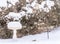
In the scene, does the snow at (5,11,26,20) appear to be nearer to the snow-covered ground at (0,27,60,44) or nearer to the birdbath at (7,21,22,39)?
the birdbath at (7,21,22,39)

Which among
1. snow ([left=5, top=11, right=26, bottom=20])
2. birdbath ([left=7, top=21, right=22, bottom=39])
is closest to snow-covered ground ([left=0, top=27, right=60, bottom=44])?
birdbath ([left=7, top=21, right=22, bottom=39])

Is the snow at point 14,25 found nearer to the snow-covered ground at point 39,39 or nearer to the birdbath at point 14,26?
the birdbath at point 14,26

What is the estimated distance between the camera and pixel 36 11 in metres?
1.82

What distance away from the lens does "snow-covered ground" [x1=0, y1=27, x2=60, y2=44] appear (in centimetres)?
157

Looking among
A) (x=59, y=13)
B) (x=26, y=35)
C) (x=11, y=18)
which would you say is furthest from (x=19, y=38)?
(x=59, y=13)

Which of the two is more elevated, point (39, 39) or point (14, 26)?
point (14, 26)

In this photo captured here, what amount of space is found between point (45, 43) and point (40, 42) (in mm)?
47

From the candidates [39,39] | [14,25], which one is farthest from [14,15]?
[39,39]

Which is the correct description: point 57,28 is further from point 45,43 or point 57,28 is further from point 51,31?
point 45,43

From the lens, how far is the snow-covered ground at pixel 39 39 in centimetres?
157

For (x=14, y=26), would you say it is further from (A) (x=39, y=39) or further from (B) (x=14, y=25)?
(A) (x=39, y=39)

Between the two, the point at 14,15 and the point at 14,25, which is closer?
the point at 14,25

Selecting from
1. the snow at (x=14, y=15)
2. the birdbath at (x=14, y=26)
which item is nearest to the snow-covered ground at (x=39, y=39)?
the birdbath at (x=14, y=26)

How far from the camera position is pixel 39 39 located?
168 centimetres
